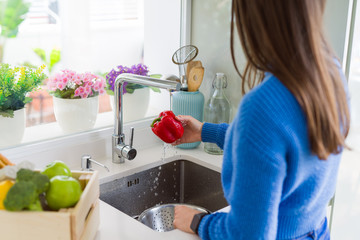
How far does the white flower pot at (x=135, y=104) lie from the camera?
5.81 ft

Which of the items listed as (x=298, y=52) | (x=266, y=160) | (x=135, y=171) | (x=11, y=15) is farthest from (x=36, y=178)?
(x=11, y=15)

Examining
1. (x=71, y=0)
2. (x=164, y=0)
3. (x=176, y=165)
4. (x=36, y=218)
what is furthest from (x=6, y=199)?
(x=164, y=0)

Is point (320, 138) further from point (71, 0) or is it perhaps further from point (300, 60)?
point (71, 0)

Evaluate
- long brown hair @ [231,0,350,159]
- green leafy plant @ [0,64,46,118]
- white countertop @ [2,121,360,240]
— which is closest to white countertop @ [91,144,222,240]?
white countertop @ [2,121,360,240]

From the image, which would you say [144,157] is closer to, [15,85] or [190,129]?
[190,129]

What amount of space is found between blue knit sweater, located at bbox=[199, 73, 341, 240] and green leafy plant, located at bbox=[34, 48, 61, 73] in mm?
980

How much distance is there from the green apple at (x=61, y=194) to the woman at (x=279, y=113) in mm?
341

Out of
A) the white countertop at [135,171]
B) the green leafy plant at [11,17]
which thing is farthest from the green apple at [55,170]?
the green leafy plant at [11,17]

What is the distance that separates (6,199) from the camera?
885mm

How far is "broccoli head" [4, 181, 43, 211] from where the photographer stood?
866 millimetres

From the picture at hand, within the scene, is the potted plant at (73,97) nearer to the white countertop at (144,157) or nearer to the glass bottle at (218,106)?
the white countertop at (144,157)

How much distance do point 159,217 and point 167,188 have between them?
192 millimetres

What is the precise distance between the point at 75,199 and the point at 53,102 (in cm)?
73

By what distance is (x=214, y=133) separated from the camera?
1.30 meters
